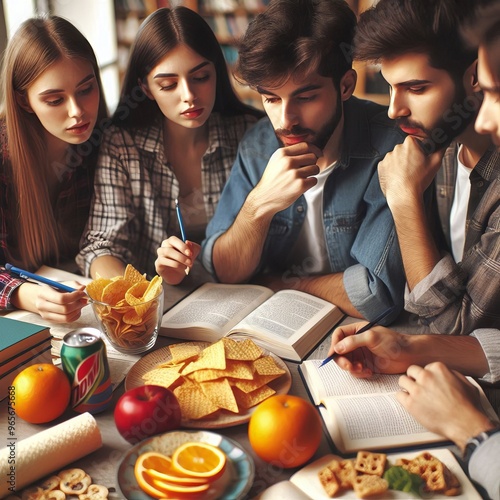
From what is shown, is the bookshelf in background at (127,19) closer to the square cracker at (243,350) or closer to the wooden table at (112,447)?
the square cracker at (243,350)

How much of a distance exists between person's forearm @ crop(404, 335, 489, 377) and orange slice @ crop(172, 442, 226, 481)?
1.62 ft

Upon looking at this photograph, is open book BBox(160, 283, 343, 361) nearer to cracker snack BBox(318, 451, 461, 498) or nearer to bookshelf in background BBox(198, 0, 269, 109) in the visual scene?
cracker snack BBox(318, 451, 461, 498)

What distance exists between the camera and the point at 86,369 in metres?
1.23

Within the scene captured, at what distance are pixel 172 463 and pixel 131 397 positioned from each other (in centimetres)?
16

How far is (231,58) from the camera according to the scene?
5.88 feet

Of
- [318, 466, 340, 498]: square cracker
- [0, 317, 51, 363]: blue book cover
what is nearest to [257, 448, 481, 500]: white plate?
[318, 466, 340, 498]: square cracker

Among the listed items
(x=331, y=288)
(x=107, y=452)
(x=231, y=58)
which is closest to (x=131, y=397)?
(x=107, y=452)

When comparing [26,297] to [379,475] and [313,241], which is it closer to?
[313,241]

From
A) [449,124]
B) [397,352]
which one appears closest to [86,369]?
[397,352]

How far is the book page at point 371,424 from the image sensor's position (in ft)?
3.78

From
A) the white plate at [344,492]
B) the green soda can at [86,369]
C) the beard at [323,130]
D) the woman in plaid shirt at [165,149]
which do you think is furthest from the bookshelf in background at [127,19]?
the white plate at [344,492]

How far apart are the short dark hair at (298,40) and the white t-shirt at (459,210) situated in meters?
0.40

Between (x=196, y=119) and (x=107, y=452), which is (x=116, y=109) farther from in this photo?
(x=107, y=452)

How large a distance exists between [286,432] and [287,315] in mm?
488
